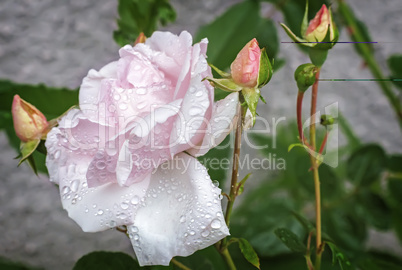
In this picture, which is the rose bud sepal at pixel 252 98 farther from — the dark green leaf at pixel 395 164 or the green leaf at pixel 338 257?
the dark green leaf at pixel 395 164

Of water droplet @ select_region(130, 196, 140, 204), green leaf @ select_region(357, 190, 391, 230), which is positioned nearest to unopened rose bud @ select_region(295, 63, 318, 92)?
water droplet @ select_region(130, 196, 140, 204)

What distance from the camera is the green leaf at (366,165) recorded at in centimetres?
58

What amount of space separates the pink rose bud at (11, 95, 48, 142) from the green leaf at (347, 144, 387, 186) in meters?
0.42

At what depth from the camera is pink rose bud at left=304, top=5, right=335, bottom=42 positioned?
0.30 meters

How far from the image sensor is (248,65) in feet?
0.86

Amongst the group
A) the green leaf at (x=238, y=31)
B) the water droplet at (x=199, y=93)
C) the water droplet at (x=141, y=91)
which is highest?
the green leaf at (x=238, y=31)

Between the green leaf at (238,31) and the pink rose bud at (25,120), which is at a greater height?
the green leaf at (238,31)

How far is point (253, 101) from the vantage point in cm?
26

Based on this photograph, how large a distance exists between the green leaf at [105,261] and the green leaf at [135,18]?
0.79 feet

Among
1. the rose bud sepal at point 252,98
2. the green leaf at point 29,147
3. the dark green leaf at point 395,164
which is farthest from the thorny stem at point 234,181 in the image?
the dark green leaf at point 395,164

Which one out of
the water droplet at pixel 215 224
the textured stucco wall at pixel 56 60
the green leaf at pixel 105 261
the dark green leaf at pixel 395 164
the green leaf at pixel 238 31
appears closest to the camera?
the water droplet at pixel 215 224

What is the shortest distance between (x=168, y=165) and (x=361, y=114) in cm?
69

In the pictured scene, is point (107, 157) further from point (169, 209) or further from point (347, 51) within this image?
point (347, 51)

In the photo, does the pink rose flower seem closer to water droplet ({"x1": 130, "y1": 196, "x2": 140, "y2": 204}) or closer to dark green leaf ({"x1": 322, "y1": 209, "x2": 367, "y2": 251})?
water droplet ({"x1": 130, "y1": 196, "x2": 140, "y2": 204})
